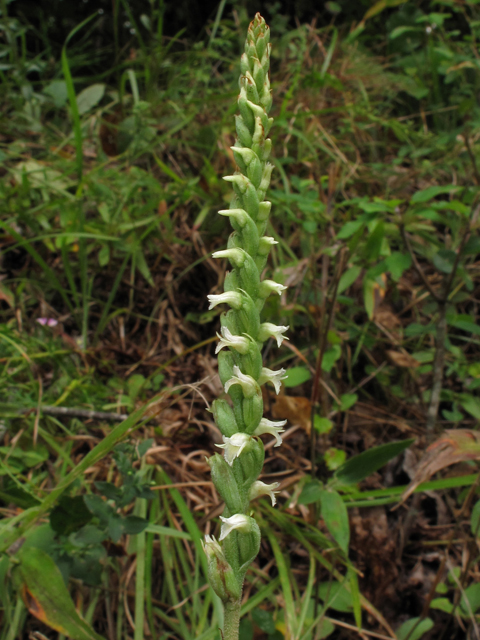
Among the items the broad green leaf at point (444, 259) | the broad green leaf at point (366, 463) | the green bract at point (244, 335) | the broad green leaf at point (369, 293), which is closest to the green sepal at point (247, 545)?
the green bract at point (244, 335)

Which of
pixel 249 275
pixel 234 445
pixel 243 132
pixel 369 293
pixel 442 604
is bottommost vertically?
pixel 442 604

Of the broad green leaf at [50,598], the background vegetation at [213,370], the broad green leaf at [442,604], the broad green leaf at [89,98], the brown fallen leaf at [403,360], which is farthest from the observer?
the broad green leaf at [89,98]

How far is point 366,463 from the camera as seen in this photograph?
148 cm

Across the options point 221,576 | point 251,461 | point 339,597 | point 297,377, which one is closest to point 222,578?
point 221,576

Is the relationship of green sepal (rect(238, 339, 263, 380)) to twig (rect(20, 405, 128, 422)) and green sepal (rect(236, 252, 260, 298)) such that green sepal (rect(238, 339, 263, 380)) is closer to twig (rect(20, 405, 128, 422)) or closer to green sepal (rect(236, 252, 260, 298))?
green sepal (rect(236, 252, 260, 298))

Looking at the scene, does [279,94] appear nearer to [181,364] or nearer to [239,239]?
[181,364]

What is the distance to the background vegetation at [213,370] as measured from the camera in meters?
1.48

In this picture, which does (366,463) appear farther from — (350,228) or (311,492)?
(350,228)

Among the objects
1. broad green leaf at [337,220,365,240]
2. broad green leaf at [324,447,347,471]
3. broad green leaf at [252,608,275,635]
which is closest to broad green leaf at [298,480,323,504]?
broad green leaf at [324,447,347,471]

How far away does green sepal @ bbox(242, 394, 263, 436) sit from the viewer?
89 cm

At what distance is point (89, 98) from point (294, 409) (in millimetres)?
2473

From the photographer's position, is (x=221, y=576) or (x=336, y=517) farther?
(x=336, y=517)

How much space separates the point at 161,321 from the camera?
2.49m

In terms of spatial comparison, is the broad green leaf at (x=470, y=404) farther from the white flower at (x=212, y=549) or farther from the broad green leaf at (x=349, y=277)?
the white flower at (x=212, y=549)
